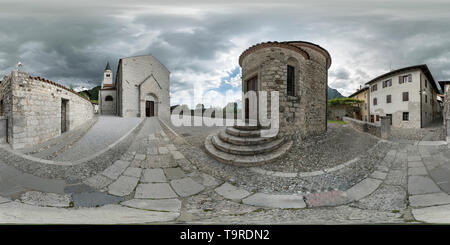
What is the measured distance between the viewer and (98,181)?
117cm

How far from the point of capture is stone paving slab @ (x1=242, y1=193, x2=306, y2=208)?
3.68 ft

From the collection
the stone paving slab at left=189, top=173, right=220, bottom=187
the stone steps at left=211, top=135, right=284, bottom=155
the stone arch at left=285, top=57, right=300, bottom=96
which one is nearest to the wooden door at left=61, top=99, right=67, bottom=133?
the stone paving slab at left=189, top=173, right=220, bottom=187

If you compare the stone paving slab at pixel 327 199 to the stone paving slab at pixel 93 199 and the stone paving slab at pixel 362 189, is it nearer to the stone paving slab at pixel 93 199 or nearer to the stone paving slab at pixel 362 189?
the stone paving slab at pixel 362 189

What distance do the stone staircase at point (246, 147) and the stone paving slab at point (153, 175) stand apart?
0.61 metres

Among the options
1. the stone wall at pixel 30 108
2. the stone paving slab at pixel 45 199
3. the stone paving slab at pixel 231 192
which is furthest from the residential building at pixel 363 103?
the stone wall at pixel 30 108

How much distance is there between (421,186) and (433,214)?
187mm

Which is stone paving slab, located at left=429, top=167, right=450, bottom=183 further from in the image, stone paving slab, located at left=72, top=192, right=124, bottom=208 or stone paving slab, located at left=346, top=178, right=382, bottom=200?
stone paving slab, located at left=72, top=192, right=124, bottom=208

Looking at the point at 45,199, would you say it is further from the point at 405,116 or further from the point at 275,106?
the point at 405,116

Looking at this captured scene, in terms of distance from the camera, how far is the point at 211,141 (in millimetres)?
1931

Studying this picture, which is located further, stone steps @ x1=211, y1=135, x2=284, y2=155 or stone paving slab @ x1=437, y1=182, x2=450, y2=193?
stone steps @ x1=211, y1=135, x2=284, y2=155

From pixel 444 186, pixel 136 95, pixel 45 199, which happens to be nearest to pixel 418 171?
pixel 444 186

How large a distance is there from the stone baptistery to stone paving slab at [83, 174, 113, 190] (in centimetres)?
99
